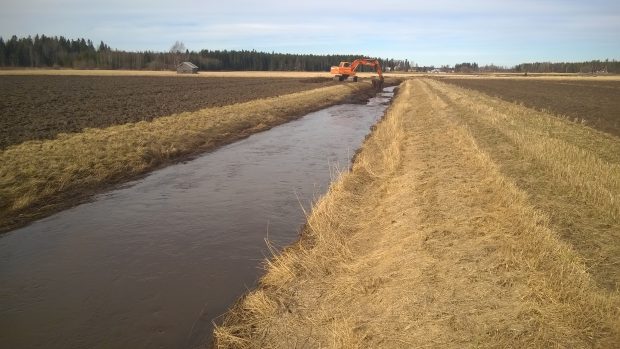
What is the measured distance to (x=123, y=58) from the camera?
463ft

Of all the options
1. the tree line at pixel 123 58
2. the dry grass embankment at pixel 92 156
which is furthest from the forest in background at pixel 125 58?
the dry grass embankment at pixel 92 156

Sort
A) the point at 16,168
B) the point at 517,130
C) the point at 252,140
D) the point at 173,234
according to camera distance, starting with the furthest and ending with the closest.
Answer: the point at 252,140 < the point at 517,130 < the point at 16,168 < the point at 173,234

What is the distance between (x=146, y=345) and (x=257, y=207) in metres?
6.00

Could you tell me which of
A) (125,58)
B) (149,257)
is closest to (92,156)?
(149,257)

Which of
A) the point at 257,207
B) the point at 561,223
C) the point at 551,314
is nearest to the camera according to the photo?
the point at 551,314

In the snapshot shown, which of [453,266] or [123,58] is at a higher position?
[123,58]

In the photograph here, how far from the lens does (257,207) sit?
37.6 ft

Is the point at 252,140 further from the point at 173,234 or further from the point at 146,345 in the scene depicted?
the point at 146,345

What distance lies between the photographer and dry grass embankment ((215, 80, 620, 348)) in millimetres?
5008

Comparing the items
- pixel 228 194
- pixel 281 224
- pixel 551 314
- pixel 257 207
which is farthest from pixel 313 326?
pixel 228 194

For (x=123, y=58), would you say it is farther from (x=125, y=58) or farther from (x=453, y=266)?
(x=453, y=266)

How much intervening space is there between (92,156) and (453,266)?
1324 centimetres

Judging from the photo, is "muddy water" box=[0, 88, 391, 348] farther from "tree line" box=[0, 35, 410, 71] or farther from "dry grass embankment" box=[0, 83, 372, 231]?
"tree line" box=[0, 35, 410, 71]

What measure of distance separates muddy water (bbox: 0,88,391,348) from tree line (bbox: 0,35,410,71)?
5579 inches
